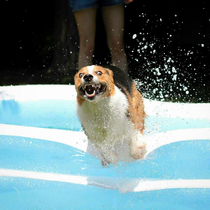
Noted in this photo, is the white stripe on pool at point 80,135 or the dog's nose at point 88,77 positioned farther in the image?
the white stripe on pool at point 80,135

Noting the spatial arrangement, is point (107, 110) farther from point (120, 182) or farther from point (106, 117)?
point (120, 182)

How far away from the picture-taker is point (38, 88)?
16.2 ft

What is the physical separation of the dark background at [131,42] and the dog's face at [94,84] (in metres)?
3.83

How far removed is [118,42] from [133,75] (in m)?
2.21

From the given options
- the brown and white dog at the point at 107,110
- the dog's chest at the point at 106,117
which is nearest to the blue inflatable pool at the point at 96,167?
the brown and white dog at the point at 107,110

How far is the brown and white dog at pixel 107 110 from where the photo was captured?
2.74 metres

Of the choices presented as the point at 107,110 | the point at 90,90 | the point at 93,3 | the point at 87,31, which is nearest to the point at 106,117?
the point at 107,110

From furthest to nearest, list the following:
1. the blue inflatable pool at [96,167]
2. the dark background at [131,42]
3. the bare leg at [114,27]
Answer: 1. the dark background at [131,42]
2. the bare leg at [114,27]
3. the blue inflatable pool at [96,167]

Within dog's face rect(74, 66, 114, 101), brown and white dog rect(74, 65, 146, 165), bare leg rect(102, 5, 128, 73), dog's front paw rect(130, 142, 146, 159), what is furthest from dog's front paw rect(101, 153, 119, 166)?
bare leg rect(102, 5, 128, 73)

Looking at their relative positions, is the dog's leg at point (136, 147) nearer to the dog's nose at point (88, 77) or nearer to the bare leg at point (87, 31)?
the dog's nose at point (88, 77)

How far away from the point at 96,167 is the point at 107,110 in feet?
1.71

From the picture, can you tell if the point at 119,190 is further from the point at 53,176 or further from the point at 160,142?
the point at 160,142

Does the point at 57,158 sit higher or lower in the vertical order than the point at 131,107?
lower

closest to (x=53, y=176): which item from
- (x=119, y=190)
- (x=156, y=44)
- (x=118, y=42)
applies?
(x=119, y=190)
